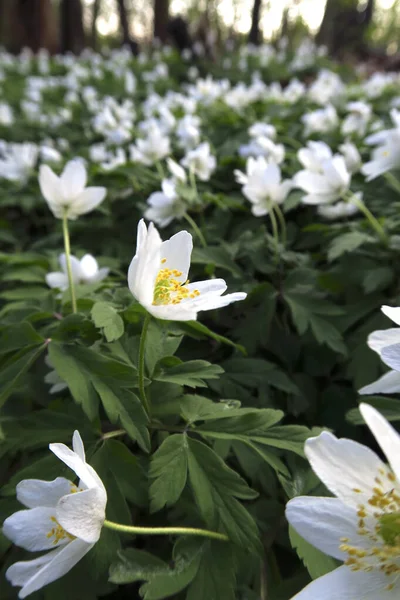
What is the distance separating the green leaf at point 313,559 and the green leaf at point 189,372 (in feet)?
1.40

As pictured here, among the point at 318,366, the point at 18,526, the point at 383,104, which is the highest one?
the point at 383,104

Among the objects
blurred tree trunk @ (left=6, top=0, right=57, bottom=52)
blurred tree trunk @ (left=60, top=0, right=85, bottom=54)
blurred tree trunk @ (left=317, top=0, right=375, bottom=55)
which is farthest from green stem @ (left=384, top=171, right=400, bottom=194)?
blurred tree trunk @ (left=6, top=0, right=57, bottom=52)

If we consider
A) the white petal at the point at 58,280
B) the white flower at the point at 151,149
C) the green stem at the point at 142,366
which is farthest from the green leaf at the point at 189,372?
the white flower at the point at 151,149

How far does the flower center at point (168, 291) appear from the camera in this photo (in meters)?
1.21

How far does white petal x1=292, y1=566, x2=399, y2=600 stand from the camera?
807 mm

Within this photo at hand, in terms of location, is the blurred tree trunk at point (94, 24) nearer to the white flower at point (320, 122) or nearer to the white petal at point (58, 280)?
the white flower at point (320, 122)

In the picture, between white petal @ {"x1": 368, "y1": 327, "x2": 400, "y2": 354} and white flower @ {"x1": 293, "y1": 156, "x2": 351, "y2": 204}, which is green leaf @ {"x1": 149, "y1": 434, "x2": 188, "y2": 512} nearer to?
white petal @ {"x1": 368, "y1": 327, "x2": 400, "y2": 354}

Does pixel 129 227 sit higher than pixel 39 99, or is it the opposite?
pixel 39 99

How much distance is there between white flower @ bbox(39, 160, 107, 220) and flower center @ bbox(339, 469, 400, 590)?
1.39 metres

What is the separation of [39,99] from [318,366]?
537 centimetres

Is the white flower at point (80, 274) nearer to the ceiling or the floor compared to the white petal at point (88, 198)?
nearer to the floor

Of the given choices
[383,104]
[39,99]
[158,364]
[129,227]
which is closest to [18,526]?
[158,364]

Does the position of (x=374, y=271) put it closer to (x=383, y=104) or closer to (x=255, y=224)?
(x=255, y=224)

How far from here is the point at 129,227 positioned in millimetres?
2816
